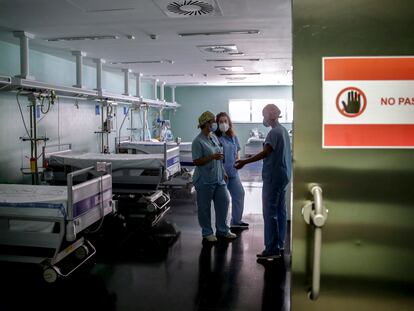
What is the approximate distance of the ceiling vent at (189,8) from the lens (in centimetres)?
353

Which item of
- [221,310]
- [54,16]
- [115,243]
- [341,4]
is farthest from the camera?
[115,243]

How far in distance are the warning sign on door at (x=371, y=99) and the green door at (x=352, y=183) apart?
0.09 feet

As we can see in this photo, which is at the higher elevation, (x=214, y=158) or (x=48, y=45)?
(x=48, y=45)

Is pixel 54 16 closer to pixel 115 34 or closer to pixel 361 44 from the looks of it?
pixel 115 34

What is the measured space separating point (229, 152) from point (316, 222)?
152 inches

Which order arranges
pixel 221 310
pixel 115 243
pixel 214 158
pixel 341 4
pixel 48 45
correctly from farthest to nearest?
pixel 48 45
pixel 115 243
pixel 214 158
pixel 221 310
pixel 341 4

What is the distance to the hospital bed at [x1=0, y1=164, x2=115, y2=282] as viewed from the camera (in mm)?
3359

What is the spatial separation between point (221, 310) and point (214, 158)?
1.84 metres

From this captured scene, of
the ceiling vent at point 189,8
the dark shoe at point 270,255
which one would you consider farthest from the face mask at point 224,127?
the dark shoe at point 270,255

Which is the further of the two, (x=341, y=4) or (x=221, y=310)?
(x=221, y=310)

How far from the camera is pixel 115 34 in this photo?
4828mm

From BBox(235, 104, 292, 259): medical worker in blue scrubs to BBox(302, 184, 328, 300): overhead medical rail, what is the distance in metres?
2.63

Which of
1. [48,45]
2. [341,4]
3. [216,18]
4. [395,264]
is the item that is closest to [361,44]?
[341,4]

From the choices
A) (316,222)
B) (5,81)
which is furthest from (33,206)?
(316,222)
